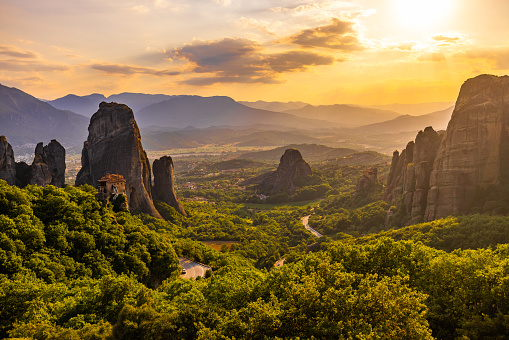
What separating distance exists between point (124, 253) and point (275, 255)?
38041 millimetres

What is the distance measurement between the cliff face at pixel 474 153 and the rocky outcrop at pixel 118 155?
6246cm

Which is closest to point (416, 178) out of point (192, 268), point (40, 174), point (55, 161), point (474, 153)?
point (474, 153)

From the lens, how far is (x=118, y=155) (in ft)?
248

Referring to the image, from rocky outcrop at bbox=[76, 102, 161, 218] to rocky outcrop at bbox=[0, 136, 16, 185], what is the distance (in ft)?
56.5

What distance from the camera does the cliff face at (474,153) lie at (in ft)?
190

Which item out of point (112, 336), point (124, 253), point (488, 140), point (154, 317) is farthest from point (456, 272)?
point (488, 140)

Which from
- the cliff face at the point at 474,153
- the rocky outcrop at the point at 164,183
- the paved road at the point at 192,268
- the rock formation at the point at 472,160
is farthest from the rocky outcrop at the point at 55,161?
the cliff face at the point at 474,153

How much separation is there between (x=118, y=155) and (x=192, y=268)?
135 ft

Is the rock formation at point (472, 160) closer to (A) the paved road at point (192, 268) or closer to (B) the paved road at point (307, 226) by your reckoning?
(B) the paved road at point (307, 226)

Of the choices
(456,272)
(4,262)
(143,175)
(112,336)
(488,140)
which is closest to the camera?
(112,336)

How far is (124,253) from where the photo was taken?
1426 inches

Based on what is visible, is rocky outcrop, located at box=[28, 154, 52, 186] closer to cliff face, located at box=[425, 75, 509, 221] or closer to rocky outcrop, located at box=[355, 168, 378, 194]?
cliff face, located at box=[425, 75, 509, 221]

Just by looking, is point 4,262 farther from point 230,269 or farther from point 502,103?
point 502,103

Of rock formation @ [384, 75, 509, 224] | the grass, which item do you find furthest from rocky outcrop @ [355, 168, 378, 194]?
rock formation @ [384, 75, 509, 224]
